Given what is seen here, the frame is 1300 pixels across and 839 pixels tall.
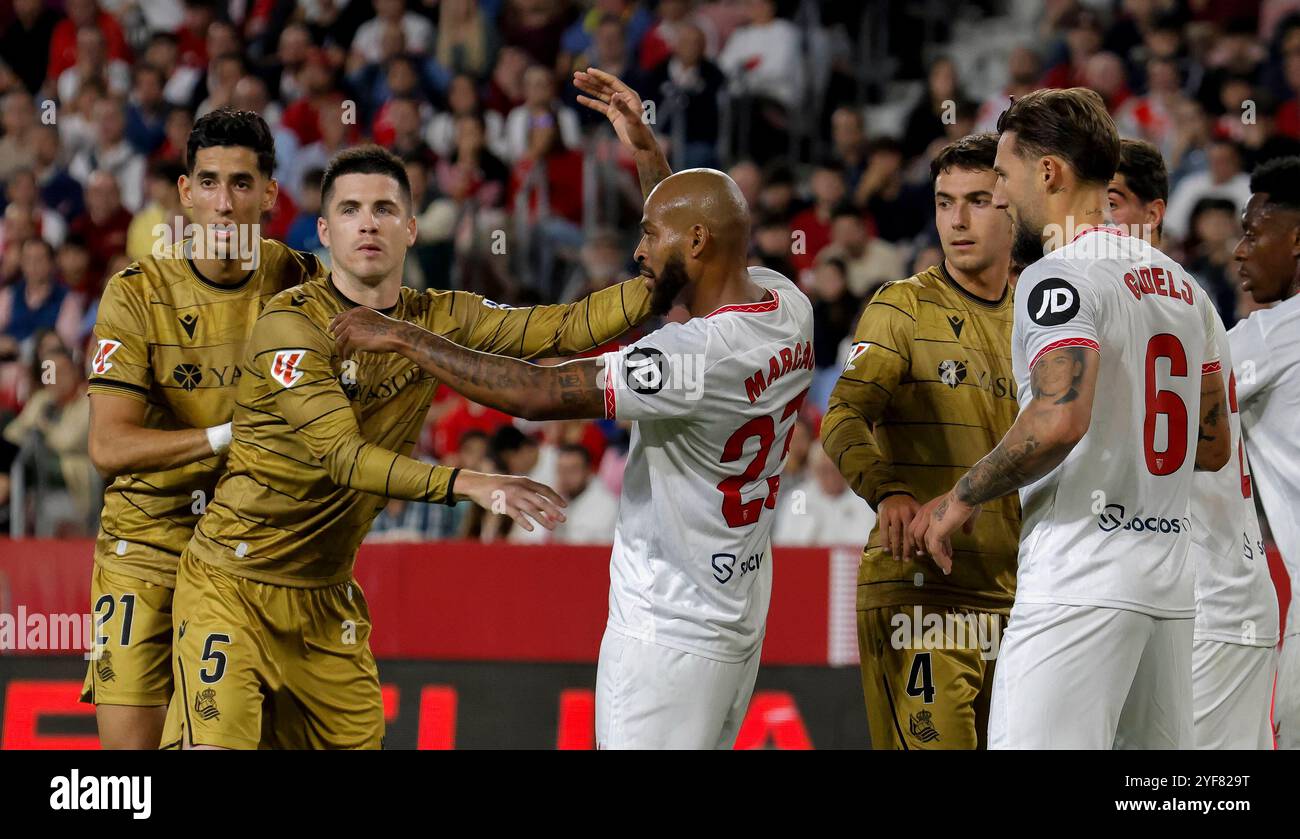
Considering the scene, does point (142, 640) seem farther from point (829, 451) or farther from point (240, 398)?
point (829, 451)

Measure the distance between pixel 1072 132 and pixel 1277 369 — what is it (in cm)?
158

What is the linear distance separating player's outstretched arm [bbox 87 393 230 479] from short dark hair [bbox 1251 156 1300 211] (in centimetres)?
394

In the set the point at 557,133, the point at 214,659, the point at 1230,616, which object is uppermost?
the point at 557,133

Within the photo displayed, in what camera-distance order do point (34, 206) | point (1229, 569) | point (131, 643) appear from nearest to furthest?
point (1229, 569) < point (131, 643) < point (34, 206)

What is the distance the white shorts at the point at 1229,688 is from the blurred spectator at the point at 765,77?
7.90 m

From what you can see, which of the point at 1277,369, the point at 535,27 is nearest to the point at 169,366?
the point at 1277,369

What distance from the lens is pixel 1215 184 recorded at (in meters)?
10.7

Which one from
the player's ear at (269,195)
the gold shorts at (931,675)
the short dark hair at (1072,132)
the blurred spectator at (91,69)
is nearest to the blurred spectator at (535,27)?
the blurred spectator at (91,69)

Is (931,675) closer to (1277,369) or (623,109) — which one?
(1277,369)

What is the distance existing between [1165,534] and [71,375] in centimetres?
828

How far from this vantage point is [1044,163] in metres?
4.36

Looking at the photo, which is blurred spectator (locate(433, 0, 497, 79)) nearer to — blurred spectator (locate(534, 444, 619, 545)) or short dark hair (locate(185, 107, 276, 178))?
blurred spectator (locate(534, 444, 619, 545))
